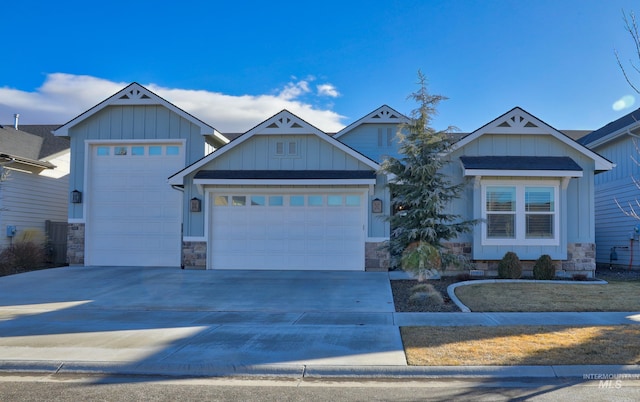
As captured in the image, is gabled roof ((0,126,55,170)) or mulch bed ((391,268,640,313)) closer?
mulch bed ((391,268,640,313))

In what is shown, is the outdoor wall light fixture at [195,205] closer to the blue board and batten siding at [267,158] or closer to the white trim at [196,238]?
the blue board and batten siding at [267,158]

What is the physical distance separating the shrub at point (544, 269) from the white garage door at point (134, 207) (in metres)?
10.9

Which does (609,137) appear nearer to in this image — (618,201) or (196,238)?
(618,201)

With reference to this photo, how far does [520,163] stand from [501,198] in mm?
1119

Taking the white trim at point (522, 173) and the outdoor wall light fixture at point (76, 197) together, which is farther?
the outdoor wall light fixture at point (76, 197)

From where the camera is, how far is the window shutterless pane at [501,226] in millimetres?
13898

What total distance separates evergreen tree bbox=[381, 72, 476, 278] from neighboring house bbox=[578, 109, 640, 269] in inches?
318

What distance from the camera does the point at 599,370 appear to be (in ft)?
19.4

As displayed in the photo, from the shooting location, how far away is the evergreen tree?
11.1 metres

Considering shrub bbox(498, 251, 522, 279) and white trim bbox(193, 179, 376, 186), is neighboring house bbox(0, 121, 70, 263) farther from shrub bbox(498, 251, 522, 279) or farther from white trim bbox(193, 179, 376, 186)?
shrub bbox(498, 251, 522, 279)

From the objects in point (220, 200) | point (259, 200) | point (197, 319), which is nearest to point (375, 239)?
point (259, 200)

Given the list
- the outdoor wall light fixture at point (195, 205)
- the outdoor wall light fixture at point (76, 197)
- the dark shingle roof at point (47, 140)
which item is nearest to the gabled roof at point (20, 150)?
the dark shingle roof at point (47, 140)

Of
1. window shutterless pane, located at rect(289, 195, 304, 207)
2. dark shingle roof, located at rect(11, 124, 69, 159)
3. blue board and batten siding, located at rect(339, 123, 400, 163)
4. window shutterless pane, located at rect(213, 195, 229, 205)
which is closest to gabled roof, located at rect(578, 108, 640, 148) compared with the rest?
blue board and batten siding, located at rect(339, 123, 400, 163)

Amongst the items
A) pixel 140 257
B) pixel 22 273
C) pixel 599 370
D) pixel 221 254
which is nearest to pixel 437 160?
pixel 599 370
